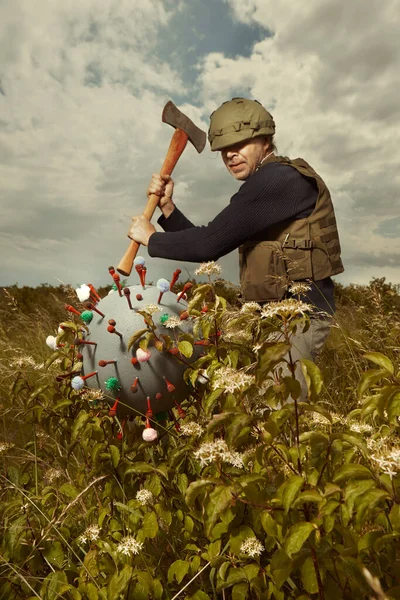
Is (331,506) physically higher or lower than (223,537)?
higher

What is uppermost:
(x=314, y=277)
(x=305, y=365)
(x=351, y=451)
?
(x=314, y=277)

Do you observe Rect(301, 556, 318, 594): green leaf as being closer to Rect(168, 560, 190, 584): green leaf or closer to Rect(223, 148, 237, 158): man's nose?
Rect(168, 560, 190, 584): green leaf

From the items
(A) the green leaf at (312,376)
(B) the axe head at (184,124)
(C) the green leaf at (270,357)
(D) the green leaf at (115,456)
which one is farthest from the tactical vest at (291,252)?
(C) the green leaf at (270,357)

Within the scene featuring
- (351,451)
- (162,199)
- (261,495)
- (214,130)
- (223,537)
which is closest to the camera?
(261,495)

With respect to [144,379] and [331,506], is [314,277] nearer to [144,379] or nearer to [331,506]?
[144,379]

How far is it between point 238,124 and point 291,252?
114cm

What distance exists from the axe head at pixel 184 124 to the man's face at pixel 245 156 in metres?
0.28

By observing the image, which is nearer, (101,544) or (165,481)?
(101,544)

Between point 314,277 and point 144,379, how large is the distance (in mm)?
1793

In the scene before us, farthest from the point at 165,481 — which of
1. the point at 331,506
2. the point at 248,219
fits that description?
the point at 248,219

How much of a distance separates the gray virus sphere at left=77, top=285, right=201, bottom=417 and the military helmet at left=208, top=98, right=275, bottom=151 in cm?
172

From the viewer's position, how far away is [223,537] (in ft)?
7.07

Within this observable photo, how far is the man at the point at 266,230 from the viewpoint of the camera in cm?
377

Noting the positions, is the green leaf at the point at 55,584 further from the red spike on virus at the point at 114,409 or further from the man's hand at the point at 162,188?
the man's hand at the point at 162,188
